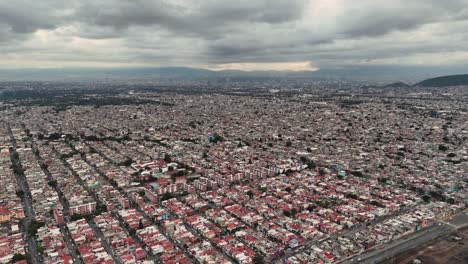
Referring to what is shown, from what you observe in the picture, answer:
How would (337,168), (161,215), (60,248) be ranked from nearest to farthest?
1. (60,248)
2. (161,215)
3. (337,168)

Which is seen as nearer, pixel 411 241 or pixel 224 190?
pixel 411 241

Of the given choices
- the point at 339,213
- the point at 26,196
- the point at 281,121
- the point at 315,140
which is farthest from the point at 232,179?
the point at 281,121

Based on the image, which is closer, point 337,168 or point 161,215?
point 161,215

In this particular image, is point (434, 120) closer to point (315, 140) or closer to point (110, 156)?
point (315, 140)

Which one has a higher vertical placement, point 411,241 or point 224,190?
point 224,190

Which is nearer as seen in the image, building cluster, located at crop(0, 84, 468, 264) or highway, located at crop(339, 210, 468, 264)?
highway, located at crop(339, 210, 468, 264)

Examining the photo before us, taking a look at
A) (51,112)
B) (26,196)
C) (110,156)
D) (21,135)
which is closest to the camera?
(26,196)

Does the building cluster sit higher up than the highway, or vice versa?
the building cluster

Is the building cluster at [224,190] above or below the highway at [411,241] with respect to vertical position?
above
